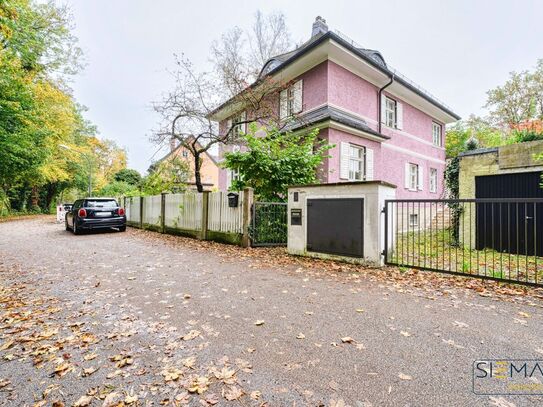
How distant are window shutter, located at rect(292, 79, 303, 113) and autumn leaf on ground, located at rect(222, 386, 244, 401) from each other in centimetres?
1258

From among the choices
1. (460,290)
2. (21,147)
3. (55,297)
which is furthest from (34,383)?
(21,147)

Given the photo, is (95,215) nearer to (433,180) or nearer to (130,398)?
(130,398)

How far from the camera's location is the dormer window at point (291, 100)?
43.0 feet

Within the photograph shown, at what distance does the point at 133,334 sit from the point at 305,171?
7002 millimetres

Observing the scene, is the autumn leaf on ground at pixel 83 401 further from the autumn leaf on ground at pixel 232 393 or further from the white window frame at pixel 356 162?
the white window frame at pixel 356 162

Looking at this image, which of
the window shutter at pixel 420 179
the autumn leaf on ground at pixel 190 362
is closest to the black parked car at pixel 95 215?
the autumn leaf on ground at pixel 190 362

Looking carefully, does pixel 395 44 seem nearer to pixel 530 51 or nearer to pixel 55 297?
pixel 530 51

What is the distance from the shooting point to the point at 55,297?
4207 mm

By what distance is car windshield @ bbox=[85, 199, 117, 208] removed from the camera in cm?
1211

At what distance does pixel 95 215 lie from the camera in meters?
12.0

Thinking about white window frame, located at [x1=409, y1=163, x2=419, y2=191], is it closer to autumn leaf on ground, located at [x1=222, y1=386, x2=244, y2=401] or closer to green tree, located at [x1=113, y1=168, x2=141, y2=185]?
autumn leaf on ground, located at [x1=222, y1=386, x2=244, y2=401]

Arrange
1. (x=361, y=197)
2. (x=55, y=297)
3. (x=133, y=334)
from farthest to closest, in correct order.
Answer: (x=361, y=197)
(x=55, y=297)
(x=133, y=334)

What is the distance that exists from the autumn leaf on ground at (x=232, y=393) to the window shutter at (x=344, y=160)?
10.8 meters

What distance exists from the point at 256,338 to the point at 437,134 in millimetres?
21585
